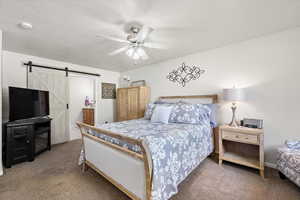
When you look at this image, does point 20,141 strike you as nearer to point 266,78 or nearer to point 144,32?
point 144,32

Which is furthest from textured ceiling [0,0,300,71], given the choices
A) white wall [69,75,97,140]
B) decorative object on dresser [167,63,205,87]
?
white wall [69,75,97,140]

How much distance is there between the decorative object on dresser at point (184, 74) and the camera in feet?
10.4

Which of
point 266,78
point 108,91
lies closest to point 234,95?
point 266,78

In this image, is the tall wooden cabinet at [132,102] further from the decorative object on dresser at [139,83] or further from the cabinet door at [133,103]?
the decorative object on dresser at [139,83]

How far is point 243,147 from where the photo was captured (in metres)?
2.54

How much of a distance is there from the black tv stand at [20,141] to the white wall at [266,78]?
12.4ft

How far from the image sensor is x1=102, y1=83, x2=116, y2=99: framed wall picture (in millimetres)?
4752

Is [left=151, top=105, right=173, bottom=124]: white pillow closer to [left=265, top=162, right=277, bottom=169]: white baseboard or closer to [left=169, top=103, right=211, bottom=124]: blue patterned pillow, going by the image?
[left=169, top=103, right=211, bottom=124]: blue patterned pillow

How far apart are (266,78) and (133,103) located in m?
3.19

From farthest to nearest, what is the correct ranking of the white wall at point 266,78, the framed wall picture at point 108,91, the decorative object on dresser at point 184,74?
the framed wall picture at point 108,91
the decorative object on dresser at point 184,74
the white wall at point 266,78

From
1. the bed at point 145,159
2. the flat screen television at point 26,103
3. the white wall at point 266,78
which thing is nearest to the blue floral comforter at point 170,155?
the bed at point 145,159

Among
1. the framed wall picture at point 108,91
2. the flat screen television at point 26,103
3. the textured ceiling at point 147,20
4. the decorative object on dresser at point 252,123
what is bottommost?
the decorative object on dresser at point 252,123

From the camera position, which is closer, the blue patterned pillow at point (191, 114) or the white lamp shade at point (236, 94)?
the white lamp shade at point (236, 94)

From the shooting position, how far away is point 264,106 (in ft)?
7.63
